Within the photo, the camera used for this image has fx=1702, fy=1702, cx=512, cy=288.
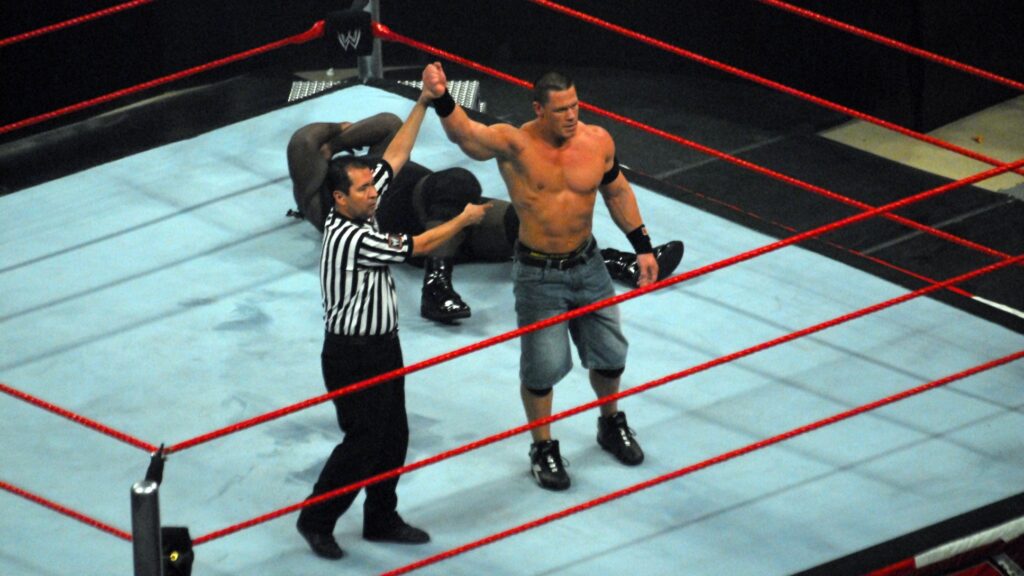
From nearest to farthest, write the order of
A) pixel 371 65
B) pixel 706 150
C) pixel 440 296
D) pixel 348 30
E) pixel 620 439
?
pixel 620 439 < pixel 440 296 < pixel 706 150 < pixel 348 30 < pixel 371 65

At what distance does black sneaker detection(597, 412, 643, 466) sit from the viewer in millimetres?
5137

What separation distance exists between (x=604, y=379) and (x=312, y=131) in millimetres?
1719

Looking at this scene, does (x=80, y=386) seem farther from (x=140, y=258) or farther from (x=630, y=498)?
(x=630, y=498)

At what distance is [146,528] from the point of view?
3812 millimetres

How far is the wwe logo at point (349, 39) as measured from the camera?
254 inches

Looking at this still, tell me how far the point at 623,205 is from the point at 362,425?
43.9 inches

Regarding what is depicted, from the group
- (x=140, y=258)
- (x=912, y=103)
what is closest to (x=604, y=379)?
(x=140, y=258)

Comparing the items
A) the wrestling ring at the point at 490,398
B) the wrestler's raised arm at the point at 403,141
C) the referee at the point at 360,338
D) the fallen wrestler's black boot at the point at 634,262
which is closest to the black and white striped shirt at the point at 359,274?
the referee at the point at 360,338

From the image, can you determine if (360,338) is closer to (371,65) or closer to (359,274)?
(359,274)

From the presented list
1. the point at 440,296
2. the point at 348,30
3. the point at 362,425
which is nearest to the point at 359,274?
the point at 362,425

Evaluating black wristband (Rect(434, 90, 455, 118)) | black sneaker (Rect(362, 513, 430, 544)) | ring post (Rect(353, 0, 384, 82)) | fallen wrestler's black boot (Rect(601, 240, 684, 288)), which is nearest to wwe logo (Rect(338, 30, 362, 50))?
ring post (Rect(353, 0, 384, 82))

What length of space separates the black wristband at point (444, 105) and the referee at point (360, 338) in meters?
0.30

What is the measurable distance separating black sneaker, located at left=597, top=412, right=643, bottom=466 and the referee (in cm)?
74

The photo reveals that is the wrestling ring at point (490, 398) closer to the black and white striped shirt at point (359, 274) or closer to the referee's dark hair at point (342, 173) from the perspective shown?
the black and white striped shirt at point (359, 274)
